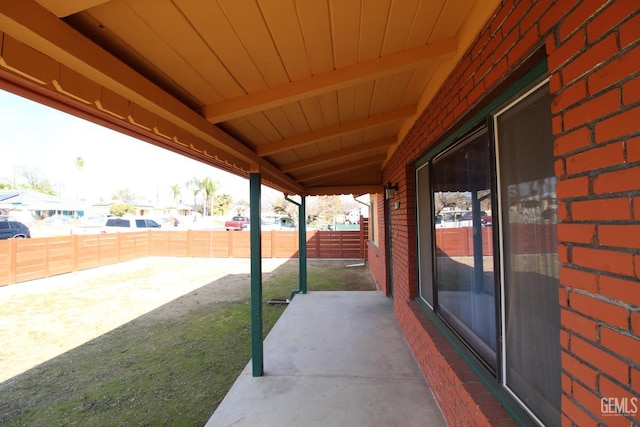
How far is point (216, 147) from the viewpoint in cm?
265

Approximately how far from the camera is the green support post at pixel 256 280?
10.5 ft

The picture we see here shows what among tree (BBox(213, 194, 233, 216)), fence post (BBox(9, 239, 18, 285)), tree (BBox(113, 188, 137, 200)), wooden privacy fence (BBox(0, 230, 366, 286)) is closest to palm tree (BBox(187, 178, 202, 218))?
tree (BBox(213, 194, 233, 216))

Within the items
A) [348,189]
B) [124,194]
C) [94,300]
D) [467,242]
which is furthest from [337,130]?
[124,194]

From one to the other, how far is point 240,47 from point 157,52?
405 mm

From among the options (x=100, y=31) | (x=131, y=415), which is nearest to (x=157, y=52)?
(x=100, y=31)

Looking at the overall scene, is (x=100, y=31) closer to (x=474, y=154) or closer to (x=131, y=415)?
(x=474, y=154)

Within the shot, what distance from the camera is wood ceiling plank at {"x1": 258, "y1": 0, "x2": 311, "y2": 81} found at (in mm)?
1305

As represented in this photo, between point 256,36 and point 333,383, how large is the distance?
310cm

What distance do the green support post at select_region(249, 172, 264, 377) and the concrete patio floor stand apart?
8.9 inches

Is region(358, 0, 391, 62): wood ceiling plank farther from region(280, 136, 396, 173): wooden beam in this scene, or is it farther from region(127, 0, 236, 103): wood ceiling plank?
region(280, 136, 396, 173): wooden beam

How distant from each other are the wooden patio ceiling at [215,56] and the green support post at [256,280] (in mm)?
857

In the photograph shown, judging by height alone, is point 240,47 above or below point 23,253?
above

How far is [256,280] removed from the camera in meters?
3.37

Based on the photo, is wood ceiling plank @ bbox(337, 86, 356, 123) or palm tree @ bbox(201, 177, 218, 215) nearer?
wood ceiling plank @ bbox(337, 86, 356, 123)
